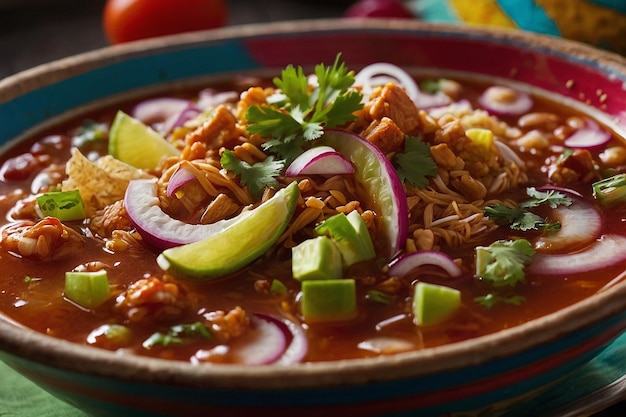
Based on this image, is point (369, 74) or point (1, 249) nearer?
point (1, 249)

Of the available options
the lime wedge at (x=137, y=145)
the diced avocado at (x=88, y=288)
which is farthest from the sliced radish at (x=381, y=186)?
the diced avocado at (x=88, y=288)

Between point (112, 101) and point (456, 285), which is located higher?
point (112, 101)

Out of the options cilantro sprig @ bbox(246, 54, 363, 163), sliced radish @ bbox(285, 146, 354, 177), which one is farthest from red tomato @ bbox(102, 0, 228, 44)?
sliced radish @ bbox(285, 146, 354, 177)

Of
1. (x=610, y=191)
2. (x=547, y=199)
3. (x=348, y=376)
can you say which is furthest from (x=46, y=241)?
(x=610, y=191)

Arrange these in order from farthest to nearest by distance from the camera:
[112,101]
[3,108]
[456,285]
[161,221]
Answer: [112,101] < [3,108] < [161,221] < [456,285]

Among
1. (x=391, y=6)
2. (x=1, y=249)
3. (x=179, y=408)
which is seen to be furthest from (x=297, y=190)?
(x=391, y=6)

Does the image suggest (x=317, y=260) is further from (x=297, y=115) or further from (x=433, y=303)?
(x=297, y=115)

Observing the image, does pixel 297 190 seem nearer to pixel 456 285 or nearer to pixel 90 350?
pixel 456 285
